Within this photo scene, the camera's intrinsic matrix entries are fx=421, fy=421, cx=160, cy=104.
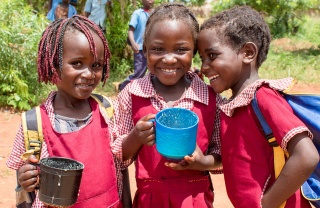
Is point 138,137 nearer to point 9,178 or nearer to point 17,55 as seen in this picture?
point 9,178

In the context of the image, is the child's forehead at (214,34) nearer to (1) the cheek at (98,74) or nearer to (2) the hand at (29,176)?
(1) the cheek at (98,74)

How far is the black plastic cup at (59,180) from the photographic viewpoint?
1.64 m

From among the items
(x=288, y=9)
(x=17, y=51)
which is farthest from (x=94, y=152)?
(x=288, y=9)

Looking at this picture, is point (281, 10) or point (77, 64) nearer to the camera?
point (77, 64)

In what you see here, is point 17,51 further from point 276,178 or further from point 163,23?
point 276,178

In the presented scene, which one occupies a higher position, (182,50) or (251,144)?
(182,50)

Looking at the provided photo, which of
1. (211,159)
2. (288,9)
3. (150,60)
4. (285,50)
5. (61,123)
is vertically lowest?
(285,50)

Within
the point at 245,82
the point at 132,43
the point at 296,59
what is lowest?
the point at 296,59

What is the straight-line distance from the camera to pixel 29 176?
5.77 feet

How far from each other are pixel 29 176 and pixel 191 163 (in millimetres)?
687

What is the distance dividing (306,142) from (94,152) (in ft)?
3.03

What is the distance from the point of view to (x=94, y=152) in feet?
6.34

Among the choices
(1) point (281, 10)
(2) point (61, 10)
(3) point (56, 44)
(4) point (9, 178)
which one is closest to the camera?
(3) point (56, 44)

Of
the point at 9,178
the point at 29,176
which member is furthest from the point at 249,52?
the point at 9,178
